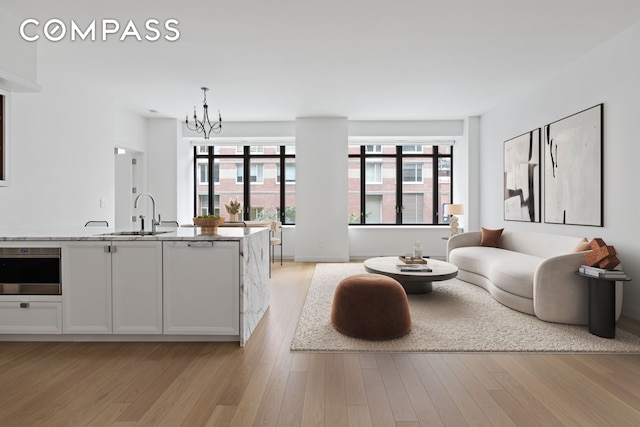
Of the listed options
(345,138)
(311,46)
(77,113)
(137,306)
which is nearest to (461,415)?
(137,306)

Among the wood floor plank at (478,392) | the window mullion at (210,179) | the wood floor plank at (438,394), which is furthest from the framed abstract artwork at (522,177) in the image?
the window mullion at (210,179)

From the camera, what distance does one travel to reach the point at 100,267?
3008 mm

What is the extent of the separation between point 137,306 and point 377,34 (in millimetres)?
3460

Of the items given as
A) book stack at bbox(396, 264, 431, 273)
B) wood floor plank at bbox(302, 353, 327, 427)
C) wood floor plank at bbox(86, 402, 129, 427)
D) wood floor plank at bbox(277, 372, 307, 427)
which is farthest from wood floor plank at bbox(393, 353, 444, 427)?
book stack at bbox(396, 264, 431, 273)

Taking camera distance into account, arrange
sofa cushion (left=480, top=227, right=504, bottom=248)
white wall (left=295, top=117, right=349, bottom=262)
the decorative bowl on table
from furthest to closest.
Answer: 1. white wall (left=295, top=117, right=349, bottom=262)
2. sofa cushion (left=480, top=227, right=504, bottom=248)
3. the decorative bowl on table

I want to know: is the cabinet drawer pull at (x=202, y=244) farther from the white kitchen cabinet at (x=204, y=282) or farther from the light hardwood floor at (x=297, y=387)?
the light hardwood floor at (x=297, y=387)

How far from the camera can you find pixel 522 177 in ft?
18.7

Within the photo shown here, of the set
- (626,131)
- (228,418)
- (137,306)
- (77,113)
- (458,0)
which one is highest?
(458,0)

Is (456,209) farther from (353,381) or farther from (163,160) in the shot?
(163,160)

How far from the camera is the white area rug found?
2912 mm

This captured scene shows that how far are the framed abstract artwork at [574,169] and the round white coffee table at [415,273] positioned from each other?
62.1 inches

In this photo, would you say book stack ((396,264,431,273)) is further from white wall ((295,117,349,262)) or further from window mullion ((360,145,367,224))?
window mullion ((360,145,367,224))

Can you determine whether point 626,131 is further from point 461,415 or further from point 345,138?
point 345,138

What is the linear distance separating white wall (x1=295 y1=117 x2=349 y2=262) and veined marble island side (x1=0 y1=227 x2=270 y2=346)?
14.8 ft
